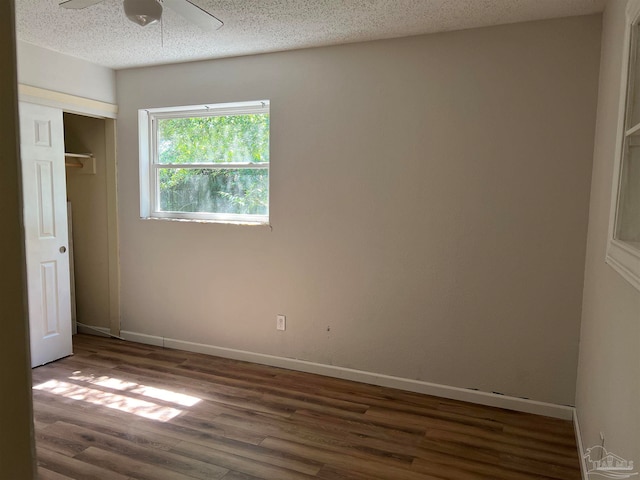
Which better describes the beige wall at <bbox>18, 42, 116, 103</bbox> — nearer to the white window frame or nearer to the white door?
the white door

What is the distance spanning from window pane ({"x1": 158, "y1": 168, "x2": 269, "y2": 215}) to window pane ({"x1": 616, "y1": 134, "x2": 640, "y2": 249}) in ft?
8.46

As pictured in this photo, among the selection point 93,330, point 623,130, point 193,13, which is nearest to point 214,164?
point 193,13

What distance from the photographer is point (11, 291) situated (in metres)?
0.52

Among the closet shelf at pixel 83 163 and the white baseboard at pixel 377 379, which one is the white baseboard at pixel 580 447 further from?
the closet shelf at pixel 83 163

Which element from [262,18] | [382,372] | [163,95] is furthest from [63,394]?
[262,18]

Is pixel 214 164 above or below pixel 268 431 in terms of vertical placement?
above

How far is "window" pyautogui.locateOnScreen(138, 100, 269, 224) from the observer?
12.6 feet

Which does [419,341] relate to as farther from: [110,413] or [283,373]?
[110,413]

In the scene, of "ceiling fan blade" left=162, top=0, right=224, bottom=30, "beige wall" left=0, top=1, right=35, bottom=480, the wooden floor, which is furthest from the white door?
"beige wall" left=0, top=1, right=35, bottom=480

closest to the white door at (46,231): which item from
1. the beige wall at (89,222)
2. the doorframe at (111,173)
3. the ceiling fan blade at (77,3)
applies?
the doorframe at (111,173)

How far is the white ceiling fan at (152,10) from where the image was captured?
6.72 ft

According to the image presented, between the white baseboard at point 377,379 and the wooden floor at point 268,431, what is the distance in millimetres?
63

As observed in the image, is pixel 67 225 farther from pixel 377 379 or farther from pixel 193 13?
pixel 377 379

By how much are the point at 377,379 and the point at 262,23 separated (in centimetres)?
261
